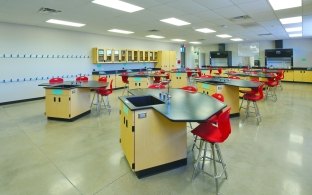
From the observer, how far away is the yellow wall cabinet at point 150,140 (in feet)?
8.05

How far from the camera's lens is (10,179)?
2441 millimetres

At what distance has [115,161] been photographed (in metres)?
2.88

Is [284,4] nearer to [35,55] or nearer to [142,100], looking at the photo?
[142,100]

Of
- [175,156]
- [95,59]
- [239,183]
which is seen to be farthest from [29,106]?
[239,183]

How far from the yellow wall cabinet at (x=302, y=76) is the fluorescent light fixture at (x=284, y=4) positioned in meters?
8.51

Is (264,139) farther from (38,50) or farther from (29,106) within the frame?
(38,50)

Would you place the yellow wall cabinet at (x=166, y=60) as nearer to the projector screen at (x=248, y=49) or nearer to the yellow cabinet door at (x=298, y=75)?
the projector screen at (x=248, y=49)

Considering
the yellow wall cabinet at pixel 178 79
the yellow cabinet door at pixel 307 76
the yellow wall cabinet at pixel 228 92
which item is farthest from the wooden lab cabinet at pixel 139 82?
the yellow cabinet door at pixel 307 76

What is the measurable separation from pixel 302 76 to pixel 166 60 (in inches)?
317

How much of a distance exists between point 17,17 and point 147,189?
619cm

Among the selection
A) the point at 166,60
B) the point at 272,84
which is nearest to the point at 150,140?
the point at 272,84

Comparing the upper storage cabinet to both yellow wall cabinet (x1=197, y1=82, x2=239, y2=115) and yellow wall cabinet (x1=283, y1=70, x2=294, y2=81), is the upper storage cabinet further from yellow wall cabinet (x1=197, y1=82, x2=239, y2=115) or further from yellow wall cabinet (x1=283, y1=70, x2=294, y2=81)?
yellow wall cabinet (x1=197, y1=82, x2=239, y2=115)

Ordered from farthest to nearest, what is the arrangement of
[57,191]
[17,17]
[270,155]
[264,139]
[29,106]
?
[29,106], [17,17], [264,139], [270,155], [57,191]

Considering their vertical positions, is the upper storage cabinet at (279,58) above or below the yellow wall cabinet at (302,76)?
above
